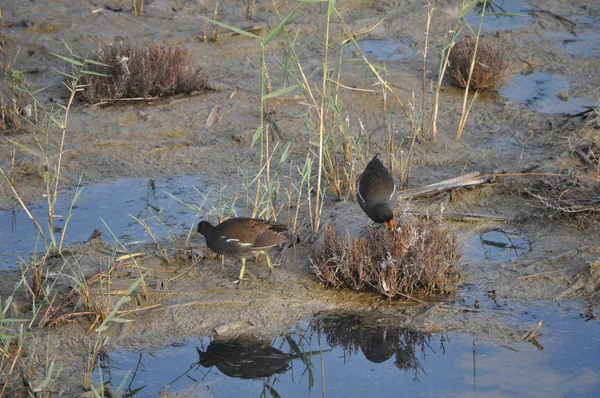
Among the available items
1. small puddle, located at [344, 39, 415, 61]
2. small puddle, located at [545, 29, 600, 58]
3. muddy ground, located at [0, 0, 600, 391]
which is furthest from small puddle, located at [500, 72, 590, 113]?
small puddle, located at [344, 39, 415, 61]

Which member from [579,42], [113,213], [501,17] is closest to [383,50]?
[501,17]

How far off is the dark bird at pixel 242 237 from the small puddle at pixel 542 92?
16.1 ft

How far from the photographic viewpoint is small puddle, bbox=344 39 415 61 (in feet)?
40.3

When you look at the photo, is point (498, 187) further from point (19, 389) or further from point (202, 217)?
point (19, 389)

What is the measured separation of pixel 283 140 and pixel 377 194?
2586 mm

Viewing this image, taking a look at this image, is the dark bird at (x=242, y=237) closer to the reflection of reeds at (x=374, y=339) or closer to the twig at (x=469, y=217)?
the reflection of reeds at (x=374, y=339)

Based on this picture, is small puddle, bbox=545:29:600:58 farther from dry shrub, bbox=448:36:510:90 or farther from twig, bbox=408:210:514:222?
twig, bbox=408:210:514:222

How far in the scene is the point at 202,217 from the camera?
330 inches

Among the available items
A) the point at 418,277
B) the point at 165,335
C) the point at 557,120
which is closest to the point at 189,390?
the point at 165,335

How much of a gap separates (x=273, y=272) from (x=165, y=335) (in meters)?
1.12

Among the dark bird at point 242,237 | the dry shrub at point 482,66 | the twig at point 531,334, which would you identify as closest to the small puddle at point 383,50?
the dry shrub at point 482,66

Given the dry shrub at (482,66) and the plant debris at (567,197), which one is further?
the dry shrub at (482,66)

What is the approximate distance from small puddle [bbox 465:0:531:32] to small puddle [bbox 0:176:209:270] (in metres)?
6.25

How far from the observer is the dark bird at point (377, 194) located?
7438mm
